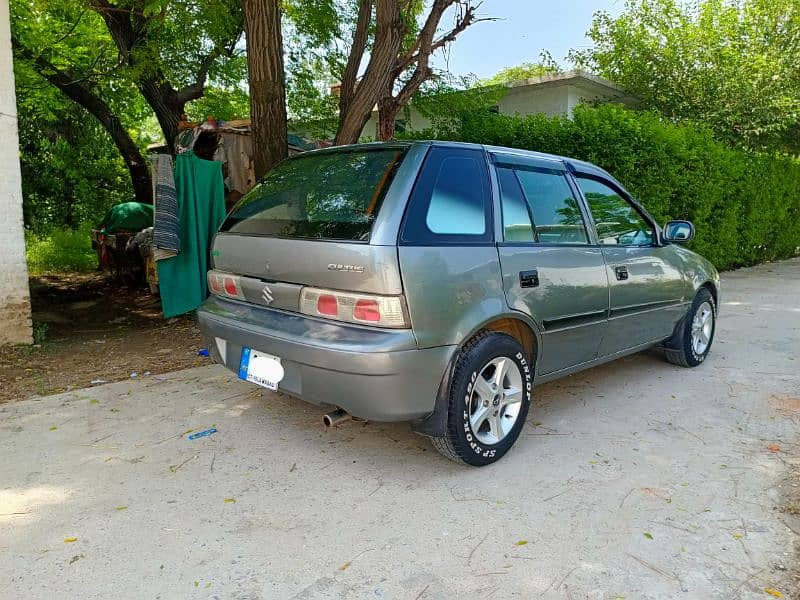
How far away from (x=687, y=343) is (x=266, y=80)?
4912mm

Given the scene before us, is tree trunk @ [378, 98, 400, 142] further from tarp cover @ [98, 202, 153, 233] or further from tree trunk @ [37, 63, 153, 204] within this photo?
tree trunk @ [37, 63, 153, 204]

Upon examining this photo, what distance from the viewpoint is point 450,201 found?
130 inches

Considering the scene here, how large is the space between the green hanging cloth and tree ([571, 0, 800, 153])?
1096 cm

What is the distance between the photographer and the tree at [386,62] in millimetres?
6918

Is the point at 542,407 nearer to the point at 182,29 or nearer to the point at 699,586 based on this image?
the point at 699,586

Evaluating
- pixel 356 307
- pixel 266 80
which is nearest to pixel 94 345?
pixel 266 80

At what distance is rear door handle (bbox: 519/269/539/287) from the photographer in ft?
11.6

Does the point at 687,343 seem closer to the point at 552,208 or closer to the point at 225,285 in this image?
the point at 552,208

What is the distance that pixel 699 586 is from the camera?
2.48 m

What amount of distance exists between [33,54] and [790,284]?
13.2 metres

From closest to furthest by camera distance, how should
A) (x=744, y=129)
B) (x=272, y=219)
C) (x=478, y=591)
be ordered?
(x=478, y=591), (x=272, y=219), (x=744, y=129)

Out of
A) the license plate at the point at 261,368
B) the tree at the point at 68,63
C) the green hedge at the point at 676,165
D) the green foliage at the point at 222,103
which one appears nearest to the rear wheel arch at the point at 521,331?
the license plate at the point at 261,368

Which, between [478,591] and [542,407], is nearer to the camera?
[478,591]

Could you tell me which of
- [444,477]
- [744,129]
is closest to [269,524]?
[444,477]
